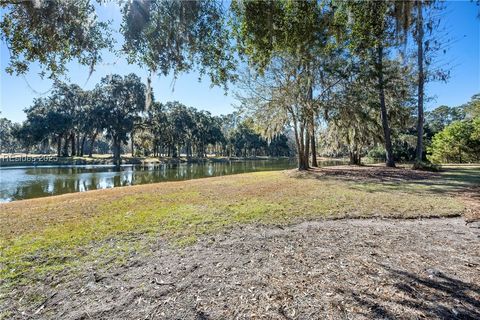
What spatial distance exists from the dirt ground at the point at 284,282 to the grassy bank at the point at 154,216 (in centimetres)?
53

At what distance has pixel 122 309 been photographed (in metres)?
2.62

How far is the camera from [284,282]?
9.95ft

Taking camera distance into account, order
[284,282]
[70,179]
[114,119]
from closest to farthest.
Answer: [284,282], [70,179], [114,119]

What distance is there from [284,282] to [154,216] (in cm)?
388

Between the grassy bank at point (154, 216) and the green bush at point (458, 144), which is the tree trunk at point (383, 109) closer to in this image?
the grassy bank at point (154, 216)

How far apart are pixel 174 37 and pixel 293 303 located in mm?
4158

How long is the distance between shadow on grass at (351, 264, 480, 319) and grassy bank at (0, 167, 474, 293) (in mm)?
2689

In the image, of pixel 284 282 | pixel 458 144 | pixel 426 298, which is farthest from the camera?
pixel 458 144

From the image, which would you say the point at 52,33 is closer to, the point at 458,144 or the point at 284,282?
the point at 284,282

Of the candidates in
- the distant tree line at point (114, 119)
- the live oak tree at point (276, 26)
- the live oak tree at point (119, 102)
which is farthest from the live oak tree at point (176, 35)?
the live oak tree at point (119, 102)

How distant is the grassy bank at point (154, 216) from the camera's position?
377 centimetres

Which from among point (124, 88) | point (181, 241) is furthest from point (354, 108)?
point (124, 88)

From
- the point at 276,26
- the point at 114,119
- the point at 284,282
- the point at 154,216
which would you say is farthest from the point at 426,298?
the point at 114,119

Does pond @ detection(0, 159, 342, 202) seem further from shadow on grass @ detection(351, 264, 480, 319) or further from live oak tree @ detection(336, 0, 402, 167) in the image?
shadow on grass @ detection(351, 264, 480, 319)
